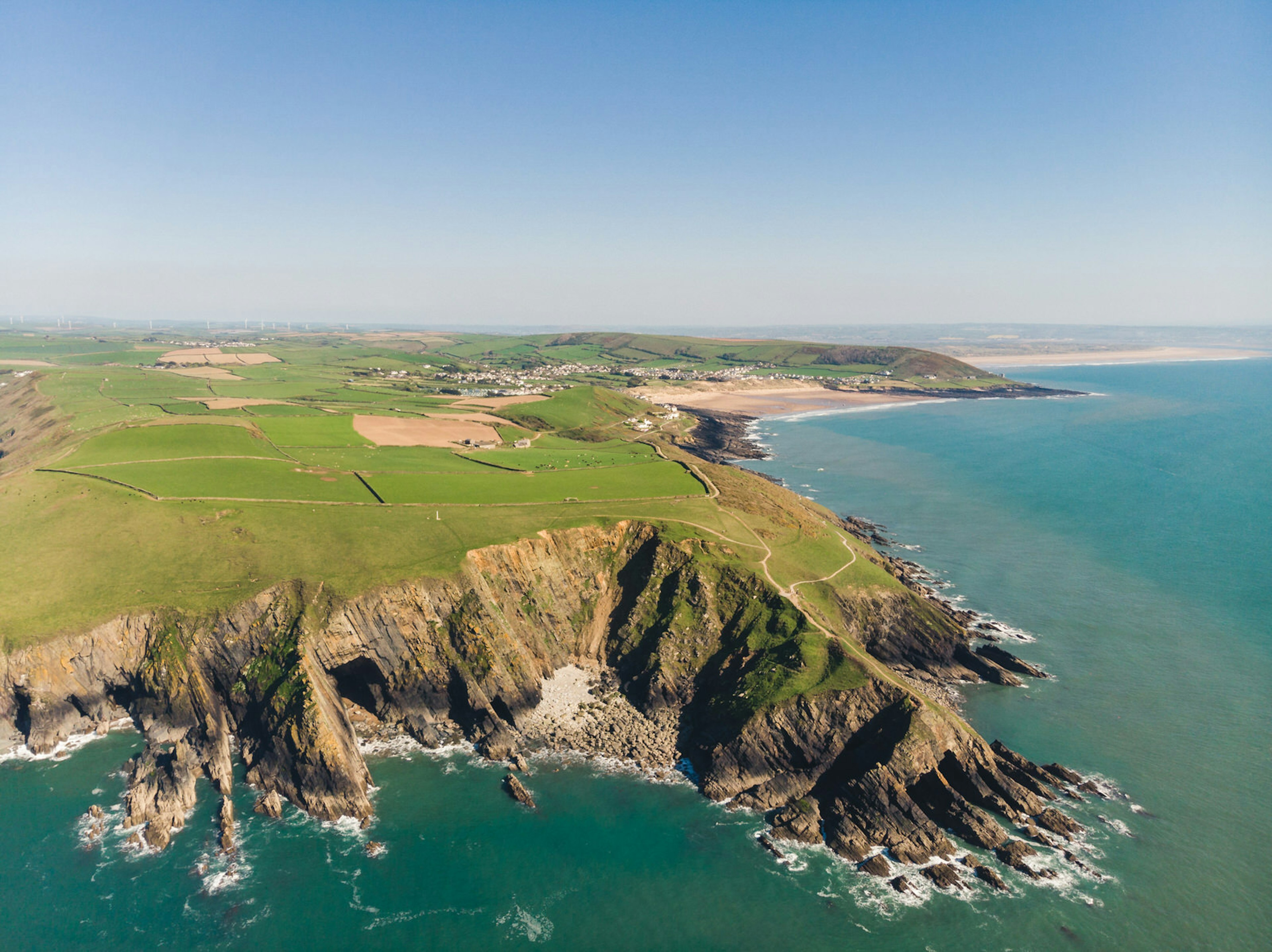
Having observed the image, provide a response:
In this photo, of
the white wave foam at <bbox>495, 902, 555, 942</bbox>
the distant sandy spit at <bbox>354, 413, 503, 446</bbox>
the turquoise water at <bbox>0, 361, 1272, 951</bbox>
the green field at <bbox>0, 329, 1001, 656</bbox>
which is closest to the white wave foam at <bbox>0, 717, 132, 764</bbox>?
the turquoise water at <bbox>0, 361, 1272, 951</bbox>

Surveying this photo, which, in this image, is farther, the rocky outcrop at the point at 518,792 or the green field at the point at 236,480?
the green field at the point at 236,480

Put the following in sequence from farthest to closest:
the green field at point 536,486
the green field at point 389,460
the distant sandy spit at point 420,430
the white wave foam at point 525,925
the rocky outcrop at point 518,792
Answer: the distant sandy spit at point 420,430 → the green field at point 389,460 → the green field at point 536,486 → the rocky outcrop at point 518,792 → the white wave foam at point 525,925

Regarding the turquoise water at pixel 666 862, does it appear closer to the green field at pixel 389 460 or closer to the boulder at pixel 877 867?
the boulder at pixel 877 867

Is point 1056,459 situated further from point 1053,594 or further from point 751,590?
point 751,590

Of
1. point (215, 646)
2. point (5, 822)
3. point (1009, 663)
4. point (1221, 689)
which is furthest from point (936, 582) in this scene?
point (5, 822)

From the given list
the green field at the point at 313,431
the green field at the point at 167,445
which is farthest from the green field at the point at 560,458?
the green field at the point at 167,445

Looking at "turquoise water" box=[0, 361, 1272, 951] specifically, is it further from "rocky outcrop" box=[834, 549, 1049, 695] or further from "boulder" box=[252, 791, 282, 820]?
"rocky outcrop" box=[834, 549, 1049, 695]
